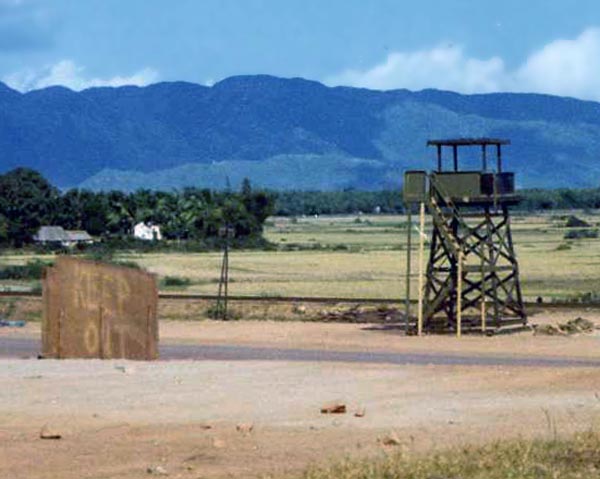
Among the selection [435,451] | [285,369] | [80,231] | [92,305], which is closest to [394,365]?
[285,369]

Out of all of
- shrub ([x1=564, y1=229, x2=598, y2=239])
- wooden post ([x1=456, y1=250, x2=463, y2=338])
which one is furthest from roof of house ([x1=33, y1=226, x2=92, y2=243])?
wooden post ([x1=456, y1=250, x2=463, y2=338])

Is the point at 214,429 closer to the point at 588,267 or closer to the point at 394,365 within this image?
the point at 394,365

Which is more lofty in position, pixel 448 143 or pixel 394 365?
pixel 448 143

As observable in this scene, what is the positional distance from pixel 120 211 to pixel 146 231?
10.5 ft

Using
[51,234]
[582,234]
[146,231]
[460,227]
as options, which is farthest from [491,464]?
[146,231]

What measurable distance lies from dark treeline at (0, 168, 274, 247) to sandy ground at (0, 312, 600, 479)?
92854mm

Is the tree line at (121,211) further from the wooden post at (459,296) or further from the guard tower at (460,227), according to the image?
the wooden post at (459,296)

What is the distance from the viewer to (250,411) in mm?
22516

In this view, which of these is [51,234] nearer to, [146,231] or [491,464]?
[146,231]

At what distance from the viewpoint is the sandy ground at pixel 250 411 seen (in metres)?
18.0

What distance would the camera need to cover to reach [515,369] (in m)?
29.6

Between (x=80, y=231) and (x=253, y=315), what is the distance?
8275cm

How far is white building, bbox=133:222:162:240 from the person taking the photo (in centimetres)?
13402

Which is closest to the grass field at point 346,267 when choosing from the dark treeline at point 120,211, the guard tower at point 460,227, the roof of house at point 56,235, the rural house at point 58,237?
the dark treeline at point 120,211
